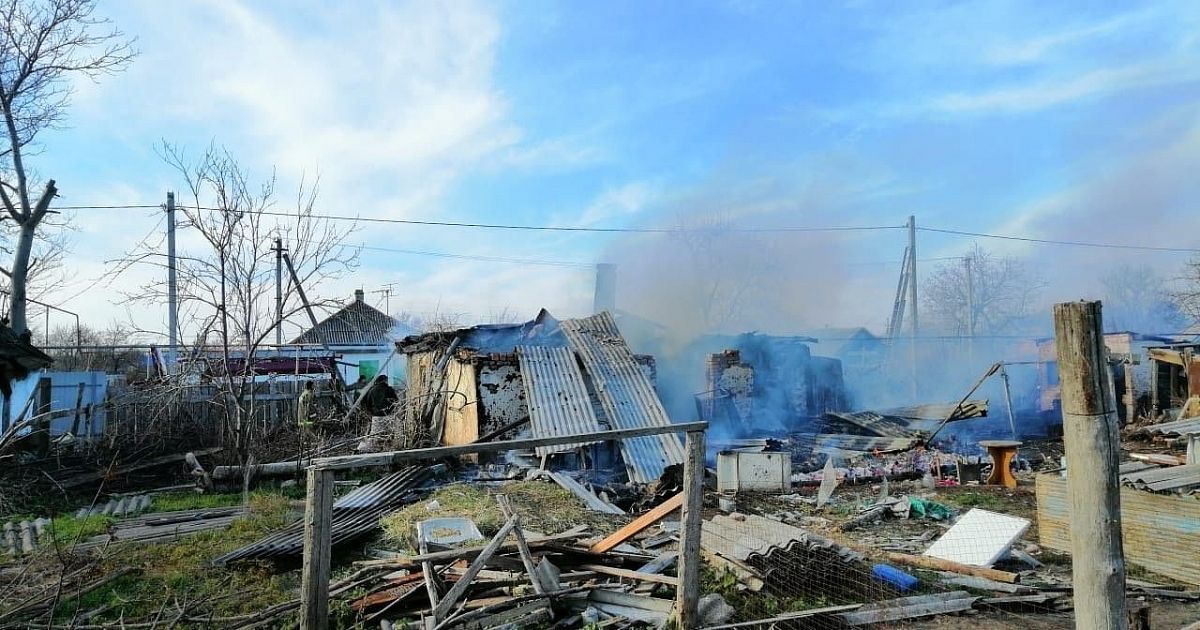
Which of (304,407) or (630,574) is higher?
(304,407)

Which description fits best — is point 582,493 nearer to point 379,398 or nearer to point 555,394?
point 555,394

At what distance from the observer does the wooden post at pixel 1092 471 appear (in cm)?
269

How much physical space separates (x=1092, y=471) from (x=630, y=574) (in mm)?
3592

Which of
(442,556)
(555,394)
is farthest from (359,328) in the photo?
(442,556)

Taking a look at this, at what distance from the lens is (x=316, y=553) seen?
3.67 m

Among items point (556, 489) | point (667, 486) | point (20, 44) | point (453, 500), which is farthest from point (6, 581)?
point (20, 44)

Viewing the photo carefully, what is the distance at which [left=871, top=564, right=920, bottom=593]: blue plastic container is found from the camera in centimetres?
613

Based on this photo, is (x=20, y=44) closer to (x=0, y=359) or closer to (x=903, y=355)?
(x=0, y=359)

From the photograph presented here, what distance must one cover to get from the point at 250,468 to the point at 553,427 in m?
5.06

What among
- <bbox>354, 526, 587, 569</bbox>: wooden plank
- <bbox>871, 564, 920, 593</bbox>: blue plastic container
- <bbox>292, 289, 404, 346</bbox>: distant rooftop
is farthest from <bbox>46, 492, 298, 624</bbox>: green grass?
<bbox>292, 289, 404, 346</bbox>: distant rooftop

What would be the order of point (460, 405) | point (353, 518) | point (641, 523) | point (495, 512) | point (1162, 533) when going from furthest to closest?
point (460, 405) → point (495, 512) → point (353, 518) → point (1162, 533) → point (641, 523)

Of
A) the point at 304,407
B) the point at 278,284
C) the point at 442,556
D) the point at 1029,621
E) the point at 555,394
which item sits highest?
the point at 278,284

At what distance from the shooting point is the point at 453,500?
29.6 feet

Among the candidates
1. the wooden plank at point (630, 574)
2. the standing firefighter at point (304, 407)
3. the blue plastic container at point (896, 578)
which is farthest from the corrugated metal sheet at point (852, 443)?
the standing firefighter at point (304, 407)
